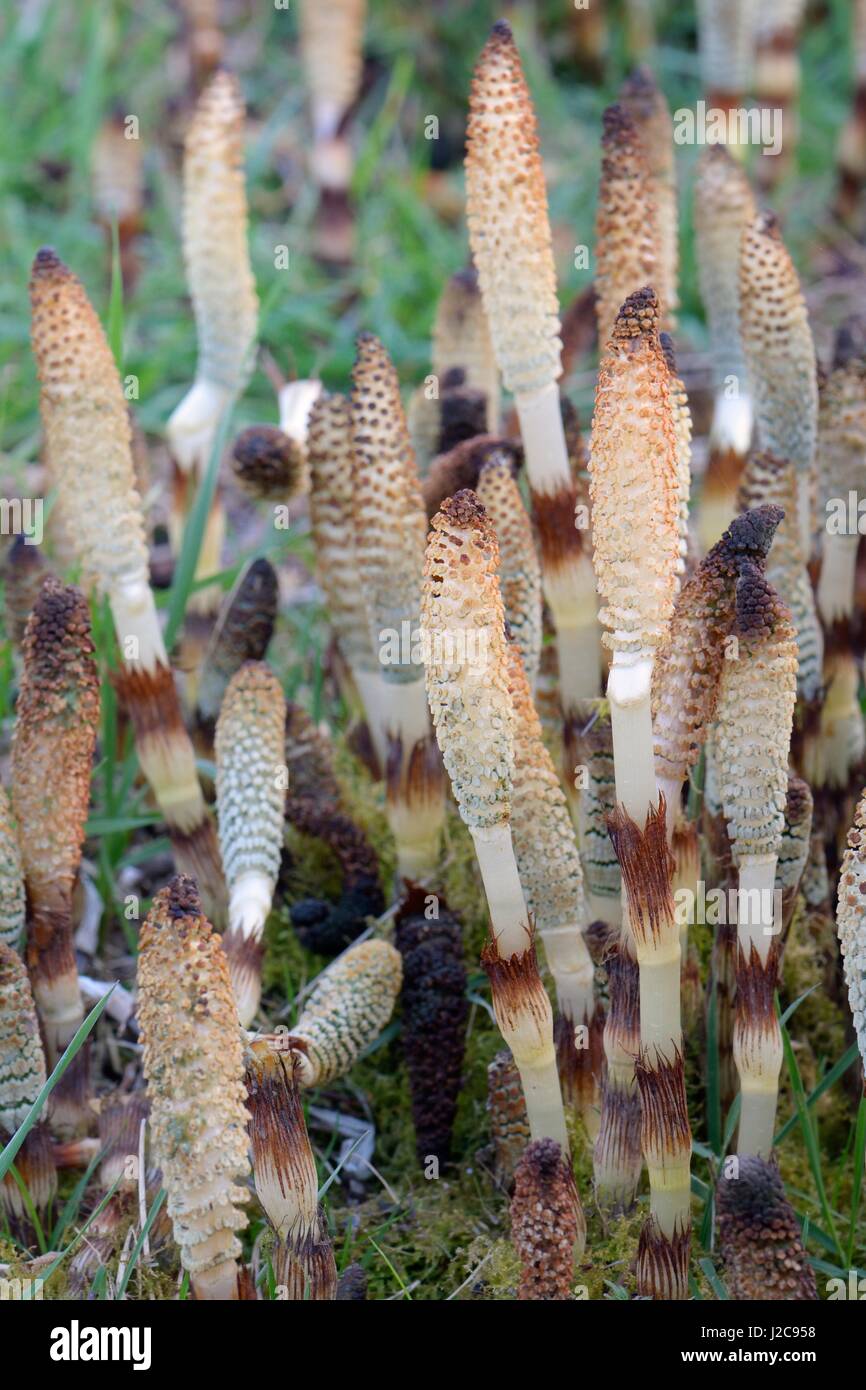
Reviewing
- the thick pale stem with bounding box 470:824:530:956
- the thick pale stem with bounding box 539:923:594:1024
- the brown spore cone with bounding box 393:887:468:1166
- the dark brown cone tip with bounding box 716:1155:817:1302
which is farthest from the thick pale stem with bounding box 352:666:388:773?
the dark brown cone tip with bounding box 716:1155:817:1302

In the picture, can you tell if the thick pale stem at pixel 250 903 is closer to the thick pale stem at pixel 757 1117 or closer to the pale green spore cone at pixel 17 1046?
the pale green spore cone at pixel 17 1046

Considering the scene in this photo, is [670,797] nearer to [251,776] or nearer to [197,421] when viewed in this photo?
[251,776]

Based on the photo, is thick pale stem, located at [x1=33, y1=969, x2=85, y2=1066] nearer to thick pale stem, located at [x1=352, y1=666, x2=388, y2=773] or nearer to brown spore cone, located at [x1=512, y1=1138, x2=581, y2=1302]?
thick pale stem, located at [x1=352, y1=666, x2=388, y2=773]

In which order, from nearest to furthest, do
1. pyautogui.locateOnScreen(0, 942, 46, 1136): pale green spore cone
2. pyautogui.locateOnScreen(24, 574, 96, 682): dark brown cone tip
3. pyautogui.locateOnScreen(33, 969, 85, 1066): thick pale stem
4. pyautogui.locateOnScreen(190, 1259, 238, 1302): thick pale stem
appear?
pyautogui.locateOnScreen(190, 1259, 238, 1302): thick pale stem
pyautogui.locateOnScreen(0, 942, 46, 1136): pale green spore cone
pyautogui.locateOnScreen(24, 574, 96, 682): dark brown cone tip
pyautogui.locateOnScreen(33, 969, 85, 1066): thick pale stem

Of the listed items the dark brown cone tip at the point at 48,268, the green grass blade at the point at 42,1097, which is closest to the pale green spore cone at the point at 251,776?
the green grass blade at the point at 42,1097
